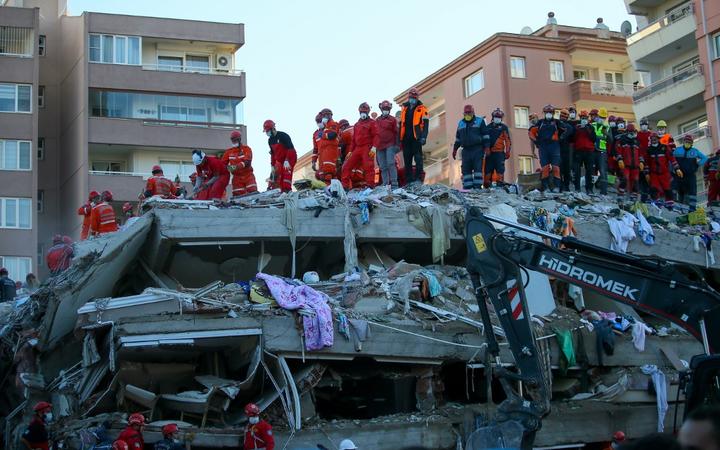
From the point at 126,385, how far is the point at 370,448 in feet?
13.7

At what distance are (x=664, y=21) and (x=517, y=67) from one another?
7.30 metres

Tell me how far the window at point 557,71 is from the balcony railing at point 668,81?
565 centimetres

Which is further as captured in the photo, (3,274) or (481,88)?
(481,88)

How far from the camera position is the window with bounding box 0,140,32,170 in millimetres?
38844

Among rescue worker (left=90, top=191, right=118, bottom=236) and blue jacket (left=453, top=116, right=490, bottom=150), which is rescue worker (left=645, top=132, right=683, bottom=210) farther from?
rescue worker (left=90, top=191, right=118, bottom=236)

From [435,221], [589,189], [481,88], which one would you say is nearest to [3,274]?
[435,221]

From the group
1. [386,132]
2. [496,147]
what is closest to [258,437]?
[386,132]

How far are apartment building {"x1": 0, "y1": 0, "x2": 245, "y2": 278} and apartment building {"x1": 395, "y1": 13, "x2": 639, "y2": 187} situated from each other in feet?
36.3

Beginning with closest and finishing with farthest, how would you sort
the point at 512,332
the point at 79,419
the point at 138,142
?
the point at 512,332
the point at 79,419
the point at 138,142

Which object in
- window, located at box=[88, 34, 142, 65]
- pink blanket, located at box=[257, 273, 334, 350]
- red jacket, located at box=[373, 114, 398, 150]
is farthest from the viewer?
window, located at box=[88, 34, 142, 65]

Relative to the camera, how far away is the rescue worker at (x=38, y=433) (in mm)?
15469

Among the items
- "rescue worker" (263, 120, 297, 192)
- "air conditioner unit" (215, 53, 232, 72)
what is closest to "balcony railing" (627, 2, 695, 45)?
"air conditioner unit" (215, 53, 232, 72)

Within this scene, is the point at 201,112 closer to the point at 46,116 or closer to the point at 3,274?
the point at 46,116

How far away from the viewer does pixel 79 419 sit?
1642 centimetres
